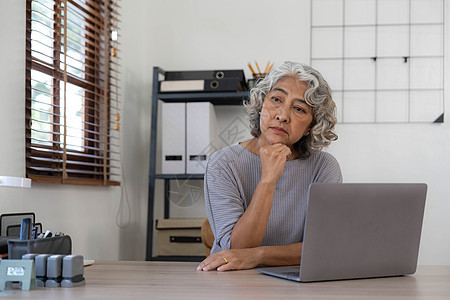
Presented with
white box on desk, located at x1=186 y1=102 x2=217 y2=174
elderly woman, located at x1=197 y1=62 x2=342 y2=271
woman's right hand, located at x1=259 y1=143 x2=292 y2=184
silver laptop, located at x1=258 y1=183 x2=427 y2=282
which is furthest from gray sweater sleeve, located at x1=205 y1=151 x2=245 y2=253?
white box on desk, located at x1=186 y1=102 x2=217 y2=174

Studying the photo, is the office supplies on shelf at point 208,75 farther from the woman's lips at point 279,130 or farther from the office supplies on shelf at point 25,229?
the office supplies on shelf at point 25,229

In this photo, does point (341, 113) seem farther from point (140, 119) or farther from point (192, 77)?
point (140, 119)

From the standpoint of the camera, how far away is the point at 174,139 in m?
3.22

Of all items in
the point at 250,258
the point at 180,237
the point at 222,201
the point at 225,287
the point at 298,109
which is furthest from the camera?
the point at 180,237

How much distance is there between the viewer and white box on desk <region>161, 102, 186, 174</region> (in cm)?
321

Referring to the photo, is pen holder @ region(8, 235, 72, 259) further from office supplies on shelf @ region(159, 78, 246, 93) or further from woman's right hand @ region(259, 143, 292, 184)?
office supplies on shelf @ region(159, 78, 246, 93)

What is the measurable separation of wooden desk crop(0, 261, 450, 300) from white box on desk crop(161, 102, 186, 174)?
1.80m

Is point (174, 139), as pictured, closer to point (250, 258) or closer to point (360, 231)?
point (250, 258)

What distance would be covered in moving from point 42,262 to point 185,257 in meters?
2.04

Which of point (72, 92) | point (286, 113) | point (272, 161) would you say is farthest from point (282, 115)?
point (72, 92)

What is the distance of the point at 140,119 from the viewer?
355cm

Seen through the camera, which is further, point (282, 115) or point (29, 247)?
point (282, 115)

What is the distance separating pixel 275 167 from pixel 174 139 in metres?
1.54

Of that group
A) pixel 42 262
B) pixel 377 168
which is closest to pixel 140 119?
pixel 377 168
